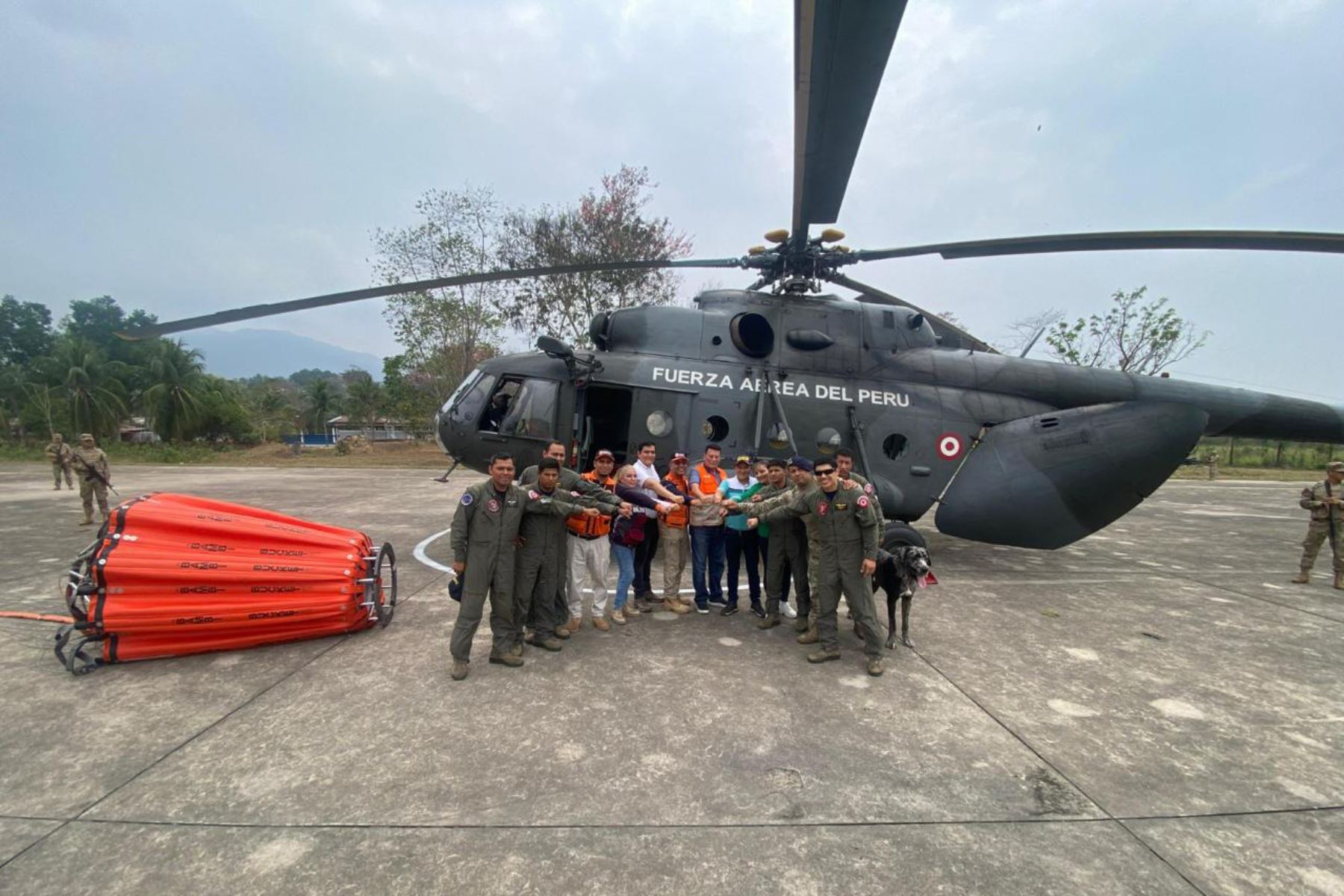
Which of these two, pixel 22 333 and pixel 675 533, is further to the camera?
pixel 22 333

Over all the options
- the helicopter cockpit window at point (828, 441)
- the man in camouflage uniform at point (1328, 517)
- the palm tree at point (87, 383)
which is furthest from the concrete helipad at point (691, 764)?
the palm tree at point (87, 383)

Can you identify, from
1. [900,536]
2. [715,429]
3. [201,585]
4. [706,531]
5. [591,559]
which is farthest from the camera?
[715,429]

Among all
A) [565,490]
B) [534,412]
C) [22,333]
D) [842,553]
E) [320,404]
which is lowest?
[842,553]

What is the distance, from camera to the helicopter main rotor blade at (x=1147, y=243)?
16.8ft

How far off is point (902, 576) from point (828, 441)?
3.01 metres

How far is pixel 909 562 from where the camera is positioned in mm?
4629

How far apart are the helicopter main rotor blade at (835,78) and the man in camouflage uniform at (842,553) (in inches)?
101

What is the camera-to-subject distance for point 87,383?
38.0 metres

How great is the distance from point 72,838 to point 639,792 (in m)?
2.47

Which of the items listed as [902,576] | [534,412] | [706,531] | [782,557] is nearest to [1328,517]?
[902,576]

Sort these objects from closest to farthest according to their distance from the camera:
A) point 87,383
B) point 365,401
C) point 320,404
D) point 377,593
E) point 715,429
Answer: point 377,593
point 715,429
point 87,383
point 365,401
point 320,404

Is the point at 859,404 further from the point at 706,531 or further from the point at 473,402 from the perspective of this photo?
the point at 473,402

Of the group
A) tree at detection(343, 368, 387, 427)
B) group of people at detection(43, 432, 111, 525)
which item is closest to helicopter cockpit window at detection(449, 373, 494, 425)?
group of people at detection(43, 432, 111, 525)

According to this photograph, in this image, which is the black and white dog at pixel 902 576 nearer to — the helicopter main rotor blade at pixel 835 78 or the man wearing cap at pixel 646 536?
the man wearing cap at pixel 646 536
